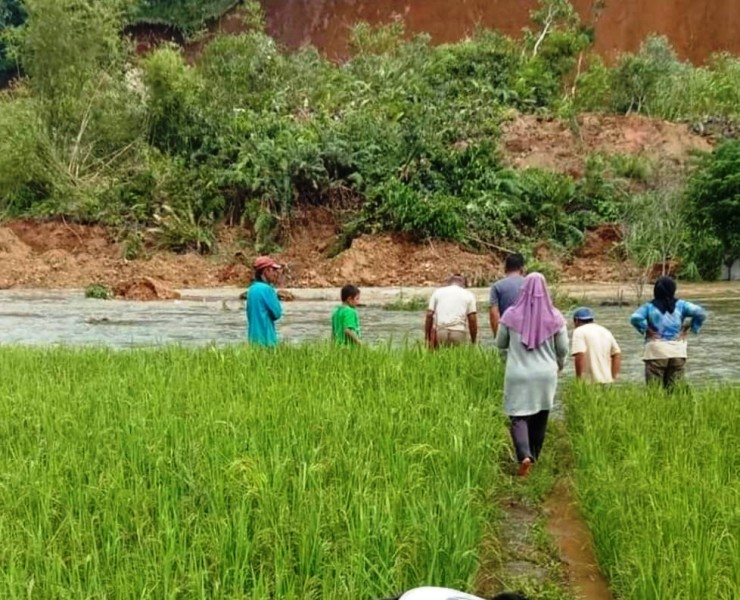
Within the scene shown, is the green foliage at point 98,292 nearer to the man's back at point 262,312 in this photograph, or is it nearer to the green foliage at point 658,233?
the green foliage at point 658,233

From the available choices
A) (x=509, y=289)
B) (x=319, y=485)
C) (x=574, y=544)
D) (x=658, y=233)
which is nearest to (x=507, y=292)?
(x=509, y=289)

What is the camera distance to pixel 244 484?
15.8 feet

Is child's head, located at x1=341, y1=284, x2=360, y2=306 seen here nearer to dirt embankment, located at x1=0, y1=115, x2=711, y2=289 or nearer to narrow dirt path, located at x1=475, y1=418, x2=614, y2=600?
narrow dirt path, located at x1=475, y1=418, x2=614, y2=600

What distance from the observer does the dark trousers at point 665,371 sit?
857 cm

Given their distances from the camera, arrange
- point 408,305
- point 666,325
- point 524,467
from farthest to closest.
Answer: point 408,305 < point 666,325 < point 524,467

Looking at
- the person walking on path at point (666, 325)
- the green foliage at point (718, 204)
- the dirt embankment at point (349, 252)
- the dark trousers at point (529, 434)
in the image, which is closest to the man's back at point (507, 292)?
the person walking on path at point (666, 325)

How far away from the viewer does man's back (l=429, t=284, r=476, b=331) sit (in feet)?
32.6

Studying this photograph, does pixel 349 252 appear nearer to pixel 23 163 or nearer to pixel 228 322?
pixel 228 322

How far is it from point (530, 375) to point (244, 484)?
8.92ft

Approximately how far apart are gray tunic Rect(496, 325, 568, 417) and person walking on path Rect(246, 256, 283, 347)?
2.97 m

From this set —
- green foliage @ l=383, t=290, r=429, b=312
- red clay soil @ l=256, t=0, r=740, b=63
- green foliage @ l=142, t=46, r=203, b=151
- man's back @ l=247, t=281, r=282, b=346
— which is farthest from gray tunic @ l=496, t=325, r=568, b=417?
red clay soil @ l=256, t=0, r=740, b=63

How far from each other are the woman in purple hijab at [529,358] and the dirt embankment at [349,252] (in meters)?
17.5

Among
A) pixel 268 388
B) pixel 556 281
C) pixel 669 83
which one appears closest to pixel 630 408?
pixel 268 388

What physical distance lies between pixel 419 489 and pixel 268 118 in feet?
86.2
